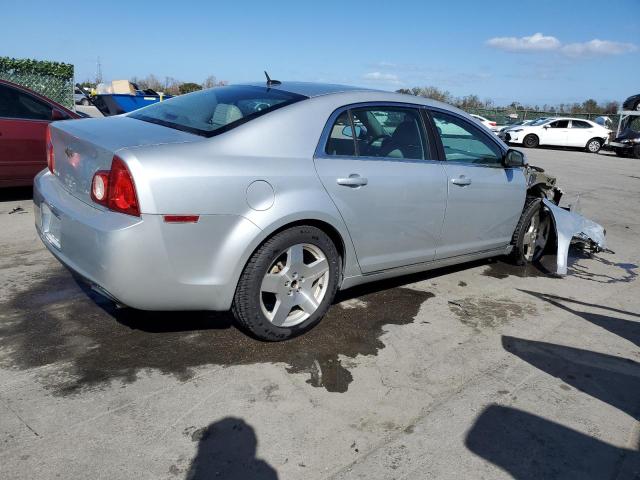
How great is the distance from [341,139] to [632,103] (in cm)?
2750

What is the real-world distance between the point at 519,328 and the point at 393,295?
3.26 feet

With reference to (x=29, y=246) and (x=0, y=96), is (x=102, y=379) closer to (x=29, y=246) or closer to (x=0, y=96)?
(x=29, y=246)

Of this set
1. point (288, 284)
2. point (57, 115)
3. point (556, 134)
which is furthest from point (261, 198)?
point (556, 134)

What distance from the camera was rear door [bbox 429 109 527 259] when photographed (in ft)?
14.1

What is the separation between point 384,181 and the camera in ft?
12.2

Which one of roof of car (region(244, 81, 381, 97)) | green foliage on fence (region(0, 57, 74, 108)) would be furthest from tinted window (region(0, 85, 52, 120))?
green foliage on fence (region(0, 57, 74, 108))

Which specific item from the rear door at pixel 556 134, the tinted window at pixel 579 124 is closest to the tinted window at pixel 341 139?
the rear door at pixel 556 134

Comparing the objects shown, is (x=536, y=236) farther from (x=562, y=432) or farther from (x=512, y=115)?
(x=512, y=115)

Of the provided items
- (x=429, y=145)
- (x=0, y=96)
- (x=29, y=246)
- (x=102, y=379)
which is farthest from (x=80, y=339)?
(x=0, y=96)

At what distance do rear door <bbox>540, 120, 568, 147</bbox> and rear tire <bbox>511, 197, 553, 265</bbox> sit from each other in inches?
863

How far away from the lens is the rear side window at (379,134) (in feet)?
11.8

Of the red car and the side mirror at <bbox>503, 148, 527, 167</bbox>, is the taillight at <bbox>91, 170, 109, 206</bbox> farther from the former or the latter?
the red car

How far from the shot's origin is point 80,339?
3361 mm

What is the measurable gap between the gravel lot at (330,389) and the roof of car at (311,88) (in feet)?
5.17
